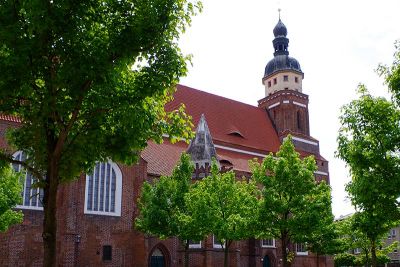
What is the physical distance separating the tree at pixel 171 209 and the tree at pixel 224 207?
107cm

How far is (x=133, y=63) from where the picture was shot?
9141 mm

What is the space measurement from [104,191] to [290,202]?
1345cm

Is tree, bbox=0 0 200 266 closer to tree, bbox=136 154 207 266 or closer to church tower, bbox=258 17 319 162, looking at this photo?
tree, bbox=136 154 207 266

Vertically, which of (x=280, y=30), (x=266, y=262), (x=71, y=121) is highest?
(x=280, y=30)

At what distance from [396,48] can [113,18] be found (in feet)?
28.4

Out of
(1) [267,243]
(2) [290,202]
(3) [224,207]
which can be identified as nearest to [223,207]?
(3) [224,207]

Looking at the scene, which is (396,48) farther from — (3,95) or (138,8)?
(3,95)

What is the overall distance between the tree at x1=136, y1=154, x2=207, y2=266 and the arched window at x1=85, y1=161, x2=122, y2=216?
4244 mm

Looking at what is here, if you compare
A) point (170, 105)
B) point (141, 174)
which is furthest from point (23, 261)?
point (170, 105)

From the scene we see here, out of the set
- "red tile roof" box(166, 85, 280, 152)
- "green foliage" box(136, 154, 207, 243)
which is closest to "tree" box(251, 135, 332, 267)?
"green foliage" box(136, 154, 207, 243)

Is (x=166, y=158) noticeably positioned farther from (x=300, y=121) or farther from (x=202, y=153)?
(x=300, y=121)

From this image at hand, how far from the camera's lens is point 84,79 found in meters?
8.16

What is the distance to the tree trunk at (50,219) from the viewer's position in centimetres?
811

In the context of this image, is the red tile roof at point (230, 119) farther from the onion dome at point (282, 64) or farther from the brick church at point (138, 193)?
the onion dome at point (282, 64)
